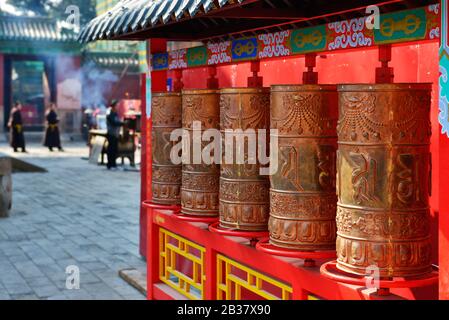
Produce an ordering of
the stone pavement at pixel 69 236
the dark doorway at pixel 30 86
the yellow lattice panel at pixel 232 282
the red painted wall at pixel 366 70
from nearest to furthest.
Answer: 1. the red painted wall at pixel 366 70
2. the yellow lattice panel at pixel 232 282
3. the stone pavement at pixel 69 236
4. the dark doorway at pixel 30 86

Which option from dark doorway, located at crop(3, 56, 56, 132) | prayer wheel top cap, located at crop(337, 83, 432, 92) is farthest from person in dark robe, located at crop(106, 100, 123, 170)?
prayer wheel top cap, located at crop(337, 83, 432, 92)

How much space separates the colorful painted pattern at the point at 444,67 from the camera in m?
2.87

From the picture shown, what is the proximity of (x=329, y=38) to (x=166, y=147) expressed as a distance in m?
1.92

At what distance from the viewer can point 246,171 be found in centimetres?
437

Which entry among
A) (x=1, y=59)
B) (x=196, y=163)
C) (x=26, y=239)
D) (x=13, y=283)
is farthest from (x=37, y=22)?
(x=196, y=163)

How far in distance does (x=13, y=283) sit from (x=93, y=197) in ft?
22.3

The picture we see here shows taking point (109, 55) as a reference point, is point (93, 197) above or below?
below

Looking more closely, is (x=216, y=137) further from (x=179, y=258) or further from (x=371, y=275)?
(x=179, y=258)

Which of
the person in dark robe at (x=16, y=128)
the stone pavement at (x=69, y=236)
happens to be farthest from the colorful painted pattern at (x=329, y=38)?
the person in dark robe at (x=16, y=128)

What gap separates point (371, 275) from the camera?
328cm

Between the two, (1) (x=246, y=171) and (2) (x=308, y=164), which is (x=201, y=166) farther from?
(2) (x=308, y=164)

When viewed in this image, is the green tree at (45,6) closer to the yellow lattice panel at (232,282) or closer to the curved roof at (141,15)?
the curved roof at (141,15)

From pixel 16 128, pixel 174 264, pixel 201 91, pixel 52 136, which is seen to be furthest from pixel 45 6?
pixel 201 91

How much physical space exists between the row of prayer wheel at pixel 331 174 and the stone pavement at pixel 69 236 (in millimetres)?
2611
